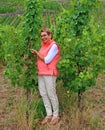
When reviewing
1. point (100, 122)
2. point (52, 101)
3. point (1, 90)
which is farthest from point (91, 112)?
point (1, 90)

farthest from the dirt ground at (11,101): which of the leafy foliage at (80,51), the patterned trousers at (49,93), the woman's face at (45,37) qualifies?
the woman's face at (45,37)

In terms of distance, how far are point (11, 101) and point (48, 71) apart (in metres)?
1.77

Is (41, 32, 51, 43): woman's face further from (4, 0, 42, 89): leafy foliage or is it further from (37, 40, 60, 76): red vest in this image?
(4, 0, 42, 89): leafy foliage

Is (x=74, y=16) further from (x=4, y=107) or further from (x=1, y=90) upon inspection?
(x=1, y=90)

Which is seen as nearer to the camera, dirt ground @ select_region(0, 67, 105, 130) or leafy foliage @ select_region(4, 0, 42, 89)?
leafy foliage @ select_region(4, 0, 42, 89)

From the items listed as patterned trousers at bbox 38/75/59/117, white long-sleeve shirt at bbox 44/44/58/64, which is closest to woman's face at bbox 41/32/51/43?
white long-sleeve shirt at bbox 44/44/58/64

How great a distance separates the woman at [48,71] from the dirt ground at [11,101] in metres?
0.67

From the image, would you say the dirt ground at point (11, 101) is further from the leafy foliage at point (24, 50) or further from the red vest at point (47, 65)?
the red vest at point (47, 65)

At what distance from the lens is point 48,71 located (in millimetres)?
6000

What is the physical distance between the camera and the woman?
19.4 feet

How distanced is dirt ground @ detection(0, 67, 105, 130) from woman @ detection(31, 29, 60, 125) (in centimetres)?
67

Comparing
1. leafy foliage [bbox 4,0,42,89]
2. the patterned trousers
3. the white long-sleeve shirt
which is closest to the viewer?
the white long-sleeve shirt

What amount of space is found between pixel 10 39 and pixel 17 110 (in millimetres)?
1226

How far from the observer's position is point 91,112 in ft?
21.5
